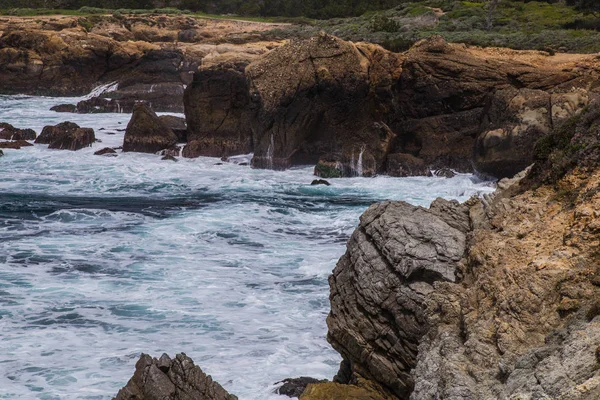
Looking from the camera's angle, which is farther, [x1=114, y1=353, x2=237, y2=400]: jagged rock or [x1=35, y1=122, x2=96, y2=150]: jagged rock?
[x1=35, y1=122, x2=96, y2=150]: jagged rock

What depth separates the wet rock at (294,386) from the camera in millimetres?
11641

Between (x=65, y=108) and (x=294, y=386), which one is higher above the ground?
(x=65, y=108)

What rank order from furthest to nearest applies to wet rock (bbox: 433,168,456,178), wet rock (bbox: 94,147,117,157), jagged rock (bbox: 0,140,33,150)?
1. jagged rock (bbox: 0,140,33,150)
2. wet rock (bbox: 94,147,117,157)
3. wet rock (bbox: 433,168,456,178)

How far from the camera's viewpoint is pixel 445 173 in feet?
99.6

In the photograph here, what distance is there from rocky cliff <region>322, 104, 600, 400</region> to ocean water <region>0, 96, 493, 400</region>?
2.71 meters

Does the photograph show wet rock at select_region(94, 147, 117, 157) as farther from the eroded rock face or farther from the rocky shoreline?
the eroded rock face

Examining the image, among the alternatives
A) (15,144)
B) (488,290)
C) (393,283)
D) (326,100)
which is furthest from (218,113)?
(488,290)

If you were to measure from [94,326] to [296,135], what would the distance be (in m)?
18.6

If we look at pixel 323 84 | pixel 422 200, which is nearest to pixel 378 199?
pixel 422 200

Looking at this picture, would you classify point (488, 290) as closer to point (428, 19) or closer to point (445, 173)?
point (445, 173)

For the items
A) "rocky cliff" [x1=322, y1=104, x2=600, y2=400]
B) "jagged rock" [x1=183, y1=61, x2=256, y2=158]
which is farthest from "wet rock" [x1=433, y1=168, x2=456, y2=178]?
"rocky cliff" [x1=322, y1=104, x2=600, y2=400]

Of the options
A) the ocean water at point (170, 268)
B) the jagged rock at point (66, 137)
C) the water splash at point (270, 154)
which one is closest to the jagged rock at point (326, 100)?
the water splash at point (270, 154)

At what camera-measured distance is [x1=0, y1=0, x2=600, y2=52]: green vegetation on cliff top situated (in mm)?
49938

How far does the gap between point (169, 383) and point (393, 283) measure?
3123 millimetres
